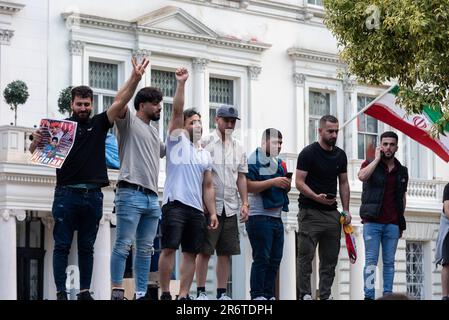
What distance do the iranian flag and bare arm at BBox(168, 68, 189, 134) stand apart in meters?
7.12

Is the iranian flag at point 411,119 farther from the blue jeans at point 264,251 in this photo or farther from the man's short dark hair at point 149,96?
the man's short dark hair at point 149,96

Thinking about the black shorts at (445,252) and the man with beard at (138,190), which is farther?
the black shorts at (445,252)

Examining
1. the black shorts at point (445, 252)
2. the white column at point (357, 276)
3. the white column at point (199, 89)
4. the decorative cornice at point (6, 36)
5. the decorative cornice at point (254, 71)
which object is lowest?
the white column at point (357, 276)

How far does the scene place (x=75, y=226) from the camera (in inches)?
460

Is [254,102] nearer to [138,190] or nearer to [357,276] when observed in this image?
[357,276]

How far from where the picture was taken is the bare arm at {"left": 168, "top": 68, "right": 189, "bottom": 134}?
1222 centimetres

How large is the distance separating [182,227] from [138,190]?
0.69 meters

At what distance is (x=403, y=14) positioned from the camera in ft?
63.0

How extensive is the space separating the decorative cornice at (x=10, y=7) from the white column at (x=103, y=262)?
4687mm

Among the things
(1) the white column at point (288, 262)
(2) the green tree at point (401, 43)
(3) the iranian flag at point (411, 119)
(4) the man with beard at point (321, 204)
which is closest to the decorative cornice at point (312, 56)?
(1) the white column at point (288, 262)

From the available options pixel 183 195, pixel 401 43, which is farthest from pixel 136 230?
pixel 401 43

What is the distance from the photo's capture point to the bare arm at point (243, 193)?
1334cm
